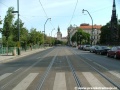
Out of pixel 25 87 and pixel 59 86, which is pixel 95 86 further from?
pixel 25 87

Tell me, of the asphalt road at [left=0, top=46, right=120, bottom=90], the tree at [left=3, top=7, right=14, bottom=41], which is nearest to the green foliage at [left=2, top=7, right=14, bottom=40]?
the tree at [left=3, top=7, right=14, bottom=41]

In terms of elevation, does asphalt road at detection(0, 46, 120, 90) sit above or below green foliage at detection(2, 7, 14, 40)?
below

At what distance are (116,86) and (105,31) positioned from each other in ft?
399

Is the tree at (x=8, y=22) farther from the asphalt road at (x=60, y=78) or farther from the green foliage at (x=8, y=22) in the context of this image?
the asphalt road at (x=60, y=78)

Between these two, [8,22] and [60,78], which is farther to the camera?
[8,22]

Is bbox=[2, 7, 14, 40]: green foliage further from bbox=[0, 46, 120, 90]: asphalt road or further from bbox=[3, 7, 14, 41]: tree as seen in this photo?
bbox=[0, 46, 120, 90]: asphalt road

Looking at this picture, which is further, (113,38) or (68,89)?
(113,38)

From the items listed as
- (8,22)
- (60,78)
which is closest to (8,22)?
(8,22)

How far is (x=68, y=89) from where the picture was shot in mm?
10547

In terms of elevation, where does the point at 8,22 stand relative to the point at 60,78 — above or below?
above

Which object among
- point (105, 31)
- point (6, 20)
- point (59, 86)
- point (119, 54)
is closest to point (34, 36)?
point (6, 20)

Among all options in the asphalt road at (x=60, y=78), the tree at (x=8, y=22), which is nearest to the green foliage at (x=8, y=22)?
the tree at (x=8, y=22)

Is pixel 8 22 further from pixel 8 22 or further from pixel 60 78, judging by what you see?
pixel 60 78

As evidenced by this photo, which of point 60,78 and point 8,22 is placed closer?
point 60,78
